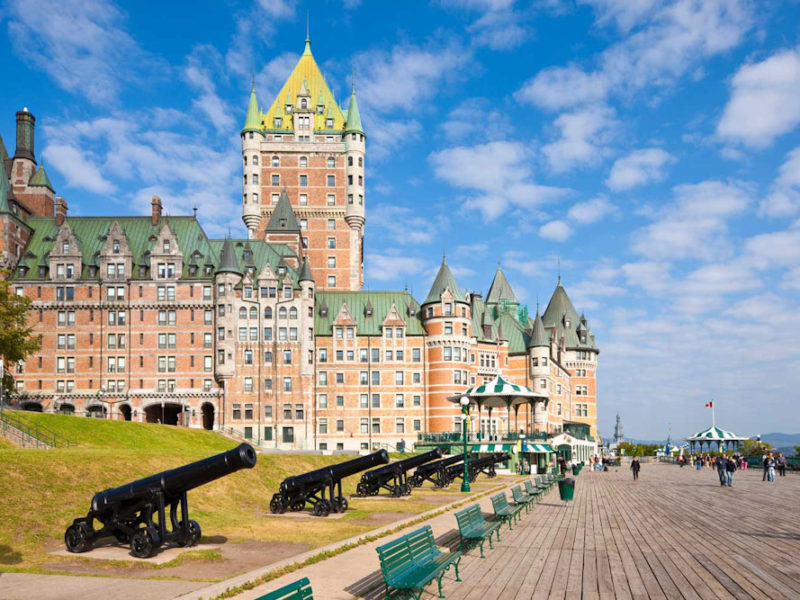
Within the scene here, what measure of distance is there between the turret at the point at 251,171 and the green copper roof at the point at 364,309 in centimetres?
1674

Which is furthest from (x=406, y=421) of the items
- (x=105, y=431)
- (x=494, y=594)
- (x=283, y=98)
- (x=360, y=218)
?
(x=494, y=594)

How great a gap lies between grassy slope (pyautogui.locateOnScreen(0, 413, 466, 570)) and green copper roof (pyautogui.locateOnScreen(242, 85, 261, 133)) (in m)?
71.7

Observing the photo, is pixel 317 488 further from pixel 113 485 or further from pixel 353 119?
pixel 353 119

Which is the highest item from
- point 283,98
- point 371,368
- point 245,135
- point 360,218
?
point 283,98

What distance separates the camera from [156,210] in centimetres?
9012

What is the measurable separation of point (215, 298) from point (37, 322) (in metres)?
18.6

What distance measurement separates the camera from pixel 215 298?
275ft

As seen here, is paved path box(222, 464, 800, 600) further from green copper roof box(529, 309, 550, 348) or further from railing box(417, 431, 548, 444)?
green copper roof box(529, 309, 550, 348)

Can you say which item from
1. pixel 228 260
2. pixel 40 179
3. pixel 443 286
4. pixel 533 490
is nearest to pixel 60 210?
pixel 40 179

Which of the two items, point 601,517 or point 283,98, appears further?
point 283,98

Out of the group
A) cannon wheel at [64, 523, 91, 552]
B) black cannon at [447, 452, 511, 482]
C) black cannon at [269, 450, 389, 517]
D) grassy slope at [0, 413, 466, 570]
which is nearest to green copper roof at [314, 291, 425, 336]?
black cannon at [447, 452, 511, 482]

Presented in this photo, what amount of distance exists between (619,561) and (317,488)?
1270cm

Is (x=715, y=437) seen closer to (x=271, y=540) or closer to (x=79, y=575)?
(x=271, y=540)

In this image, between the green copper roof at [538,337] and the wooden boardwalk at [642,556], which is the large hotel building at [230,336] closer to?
the green copper roof at [538,337]
